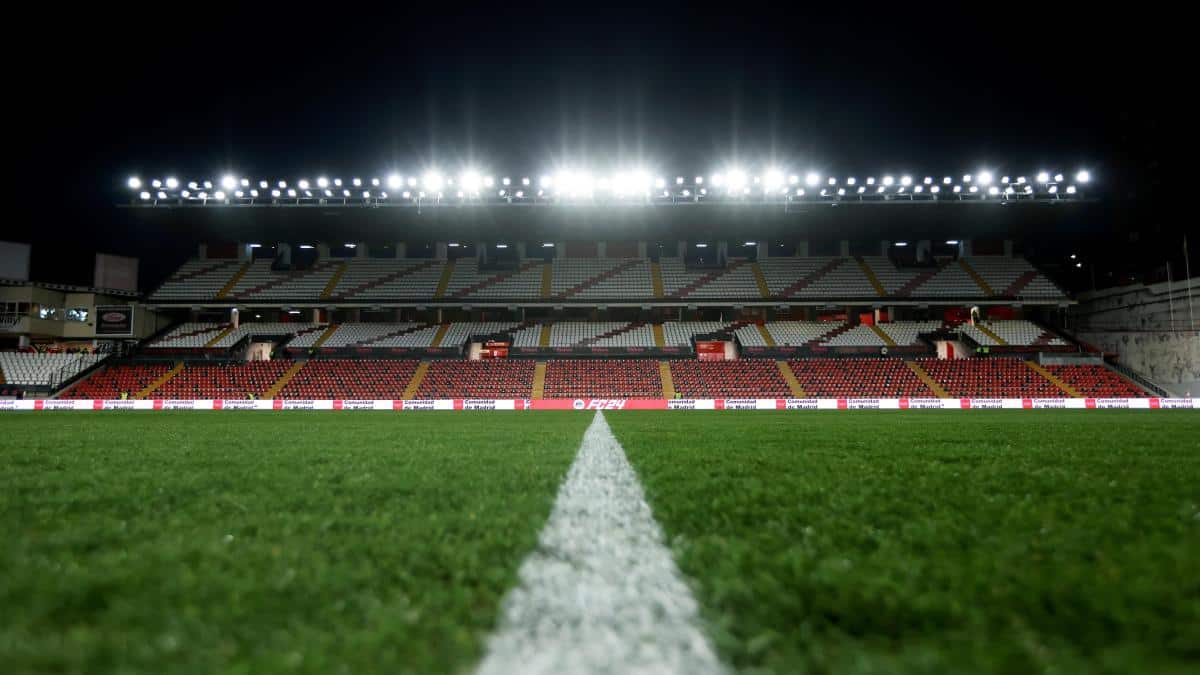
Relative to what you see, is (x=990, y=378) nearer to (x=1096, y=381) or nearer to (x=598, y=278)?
(x=1096, y=381)

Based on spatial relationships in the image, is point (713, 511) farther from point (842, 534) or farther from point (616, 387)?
point (616, 387)

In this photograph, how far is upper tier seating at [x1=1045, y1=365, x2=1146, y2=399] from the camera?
28.1 meters

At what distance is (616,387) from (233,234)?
29.2 meters

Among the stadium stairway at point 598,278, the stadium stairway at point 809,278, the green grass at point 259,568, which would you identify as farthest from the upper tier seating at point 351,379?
the green grass at point 259,568

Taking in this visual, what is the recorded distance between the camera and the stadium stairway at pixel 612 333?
114 ft

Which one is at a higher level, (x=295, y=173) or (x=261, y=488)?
(x=295, y=173)

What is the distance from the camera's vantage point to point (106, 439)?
757 cm

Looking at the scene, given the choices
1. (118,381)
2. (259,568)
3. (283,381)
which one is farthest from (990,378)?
(118,381)

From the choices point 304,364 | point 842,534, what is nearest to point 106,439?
point 842,534

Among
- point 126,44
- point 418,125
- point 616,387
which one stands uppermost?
point 126,44

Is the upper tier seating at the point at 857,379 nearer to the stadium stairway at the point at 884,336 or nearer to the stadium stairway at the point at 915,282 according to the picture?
the stadium stairway at the point at 884,336

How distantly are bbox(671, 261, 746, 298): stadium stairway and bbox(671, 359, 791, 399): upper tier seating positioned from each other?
6.71m

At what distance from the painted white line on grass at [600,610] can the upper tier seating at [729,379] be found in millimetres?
26662

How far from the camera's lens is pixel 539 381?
30281mm
